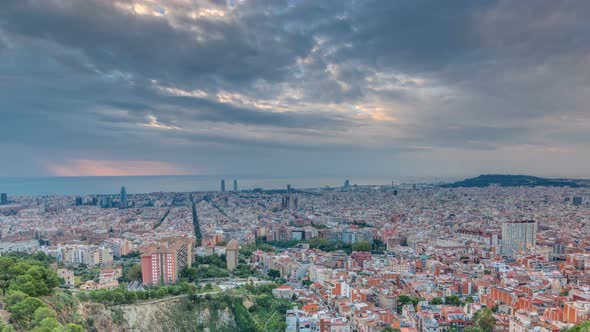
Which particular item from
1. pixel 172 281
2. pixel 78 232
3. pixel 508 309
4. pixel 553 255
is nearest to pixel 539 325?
pixel 508 309

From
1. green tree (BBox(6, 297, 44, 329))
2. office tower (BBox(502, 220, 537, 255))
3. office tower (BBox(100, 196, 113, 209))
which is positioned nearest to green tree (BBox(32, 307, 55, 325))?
green tree (BBox(6, 297, 44, 329))

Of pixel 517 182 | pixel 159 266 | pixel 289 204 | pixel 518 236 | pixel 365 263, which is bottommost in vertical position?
pixel 365 263

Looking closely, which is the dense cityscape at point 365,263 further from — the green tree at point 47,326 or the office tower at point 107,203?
the office tower at point 107,203

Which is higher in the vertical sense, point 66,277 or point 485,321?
point 66,277

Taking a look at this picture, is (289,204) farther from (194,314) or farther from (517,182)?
(517,182)

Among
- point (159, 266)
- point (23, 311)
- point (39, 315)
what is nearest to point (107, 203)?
point (159, 266)

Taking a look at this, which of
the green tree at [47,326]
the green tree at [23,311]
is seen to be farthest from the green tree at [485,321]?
the green tree at [23,311]
